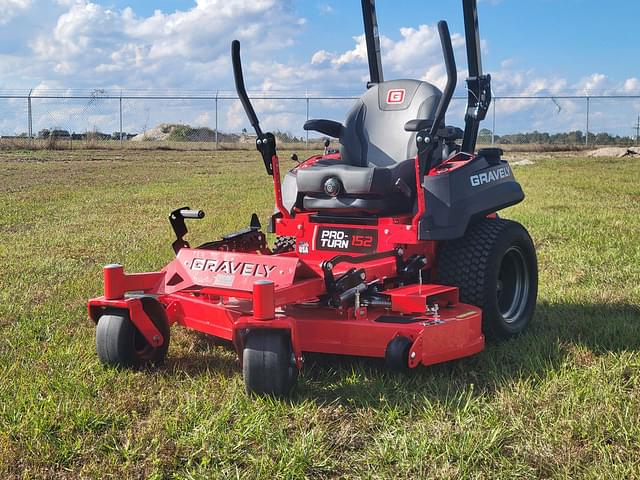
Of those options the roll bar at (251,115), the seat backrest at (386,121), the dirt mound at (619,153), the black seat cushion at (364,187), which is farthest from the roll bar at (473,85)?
the dirt mound at (619,153)

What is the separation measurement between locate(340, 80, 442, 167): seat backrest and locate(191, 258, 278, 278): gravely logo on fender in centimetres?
157

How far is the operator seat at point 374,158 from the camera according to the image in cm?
429

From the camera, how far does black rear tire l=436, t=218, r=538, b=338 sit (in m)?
4.14

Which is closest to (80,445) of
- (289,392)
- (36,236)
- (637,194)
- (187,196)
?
(289,392)

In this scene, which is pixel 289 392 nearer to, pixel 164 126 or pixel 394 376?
pixel 394 376

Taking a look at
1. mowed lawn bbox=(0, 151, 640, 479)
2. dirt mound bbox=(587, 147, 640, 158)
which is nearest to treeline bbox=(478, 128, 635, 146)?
dirt mound bbox=(587, 147, 640, 158)

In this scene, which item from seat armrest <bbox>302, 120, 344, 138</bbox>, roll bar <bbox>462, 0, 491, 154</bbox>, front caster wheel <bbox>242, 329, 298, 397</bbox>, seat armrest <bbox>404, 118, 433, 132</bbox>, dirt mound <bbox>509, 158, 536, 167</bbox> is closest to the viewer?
front caster wheel <bbox>242, 329, 298, 397</bbox>

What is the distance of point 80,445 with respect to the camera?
280 cm

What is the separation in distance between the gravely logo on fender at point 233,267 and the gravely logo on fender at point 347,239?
903mm

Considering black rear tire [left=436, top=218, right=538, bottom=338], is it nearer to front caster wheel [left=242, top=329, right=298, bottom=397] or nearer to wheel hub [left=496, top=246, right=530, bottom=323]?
wheel hub [left=496, top=246, right=530, bottom=323]

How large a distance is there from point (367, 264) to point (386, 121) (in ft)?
4.34

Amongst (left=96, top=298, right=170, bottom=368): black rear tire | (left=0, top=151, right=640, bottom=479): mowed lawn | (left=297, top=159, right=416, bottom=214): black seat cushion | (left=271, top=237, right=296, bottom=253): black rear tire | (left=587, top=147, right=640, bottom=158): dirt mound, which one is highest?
(left=587, top=147, right=640, bottom=158): dirt mound

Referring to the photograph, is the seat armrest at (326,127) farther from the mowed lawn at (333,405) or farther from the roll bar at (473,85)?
the mowed lawn at (333,405)

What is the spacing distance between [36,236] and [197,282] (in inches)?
193
